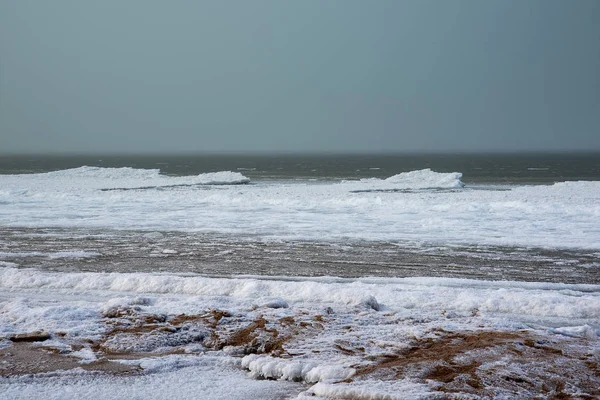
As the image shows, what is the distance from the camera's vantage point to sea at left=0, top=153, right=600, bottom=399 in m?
5.36

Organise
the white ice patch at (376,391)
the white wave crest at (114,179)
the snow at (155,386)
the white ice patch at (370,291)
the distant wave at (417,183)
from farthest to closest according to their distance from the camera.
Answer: the white wave crest at (114,179) < the distant wave at (417,183) < the white ice patch at (370,291) < the snow at (155,386) < the white ice patch at (376,391)

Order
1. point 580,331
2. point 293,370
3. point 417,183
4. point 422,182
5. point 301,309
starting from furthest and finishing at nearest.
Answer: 1. point 422,182
2. point 417,183
3. point 301,309
4. point 580,331
5. point 293,370

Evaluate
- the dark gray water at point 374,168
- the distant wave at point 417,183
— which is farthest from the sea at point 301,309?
the dark gray water at point 374,168

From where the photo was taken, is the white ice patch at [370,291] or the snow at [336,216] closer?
the white ice patch at [370,291]

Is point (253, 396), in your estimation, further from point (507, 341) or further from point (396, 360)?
point (507, 341)

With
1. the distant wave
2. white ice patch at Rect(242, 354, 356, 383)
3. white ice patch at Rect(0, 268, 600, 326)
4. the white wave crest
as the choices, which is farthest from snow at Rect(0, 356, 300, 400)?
the white wave crest

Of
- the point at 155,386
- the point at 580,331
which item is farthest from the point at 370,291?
the point at 155,386

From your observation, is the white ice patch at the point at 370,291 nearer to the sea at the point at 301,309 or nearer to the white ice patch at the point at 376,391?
the sea at the point at 301,309

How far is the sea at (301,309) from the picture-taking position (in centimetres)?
536

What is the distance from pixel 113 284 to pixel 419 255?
6.38m

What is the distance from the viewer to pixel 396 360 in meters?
5.79

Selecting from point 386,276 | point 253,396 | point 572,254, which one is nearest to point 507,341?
point 253,396

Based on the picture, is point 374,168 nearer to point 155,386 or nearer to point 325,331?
point 325,331

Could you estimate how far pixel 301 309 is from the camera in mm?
7703
